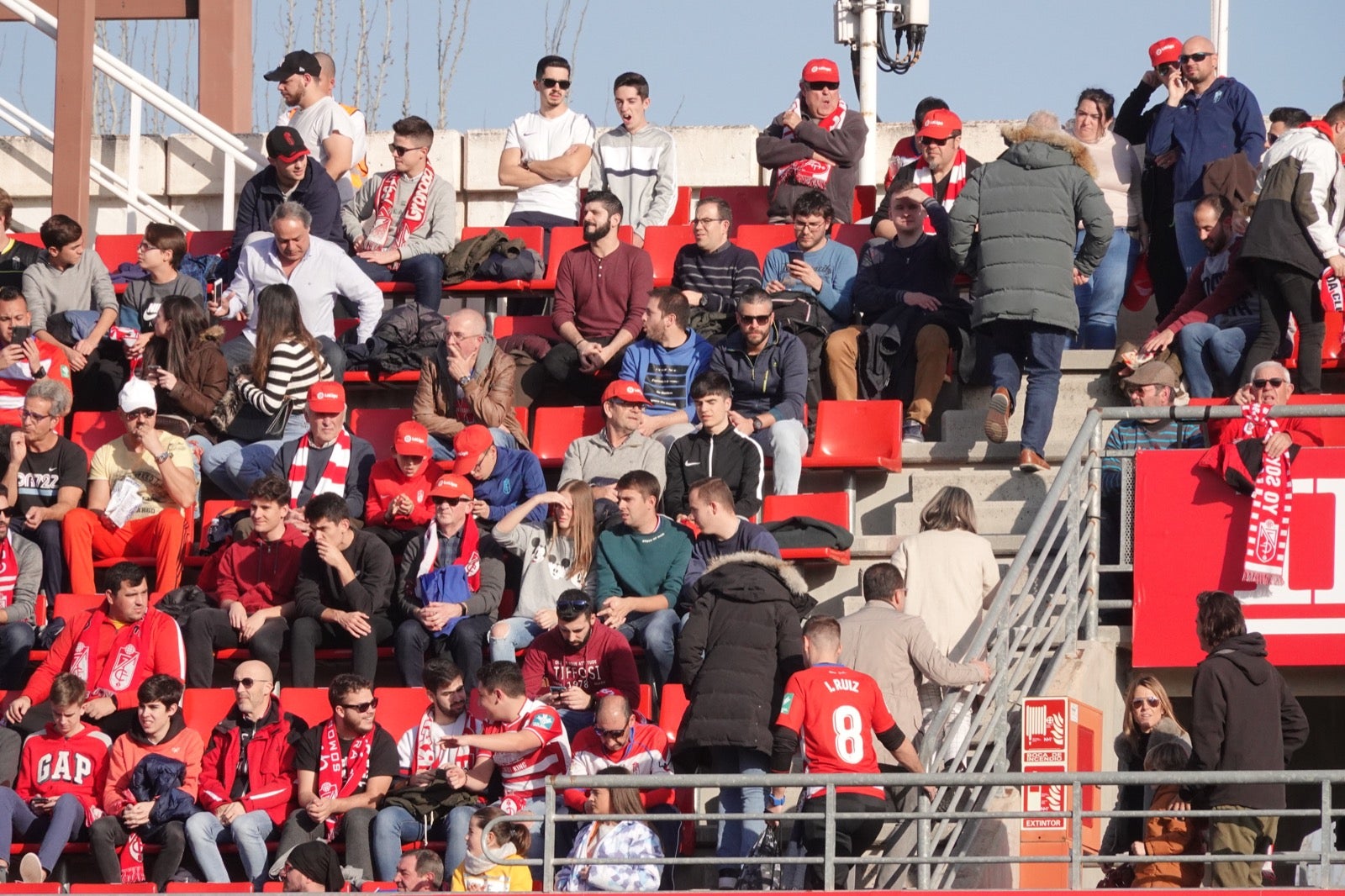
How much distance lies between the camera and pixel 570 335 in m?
12.1

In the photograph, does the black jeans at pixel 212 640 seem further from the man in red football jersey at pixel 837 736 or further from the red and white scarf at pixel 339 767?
the man in red football jersey at pixel 837 736

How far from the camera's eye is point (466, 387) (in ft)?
37.3

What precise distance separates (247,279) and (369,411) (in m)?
1.10

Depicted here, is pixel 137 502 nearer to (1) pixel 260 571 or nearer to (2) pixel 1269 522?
(1) pixel 260 571

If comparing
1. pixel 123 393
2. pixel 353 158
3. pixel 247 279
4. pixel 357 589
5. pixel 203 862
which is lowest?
pixel 203 862

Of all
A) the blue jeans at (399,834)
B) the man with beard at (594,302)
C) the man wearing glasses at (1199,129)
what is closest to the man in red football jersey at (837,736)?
the blue jeans at (399,834)

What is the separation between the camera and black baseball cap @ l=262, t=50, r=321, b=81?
13922mm

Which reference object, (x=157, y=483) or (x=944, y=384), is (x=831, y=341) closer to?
(x=944, y=384)

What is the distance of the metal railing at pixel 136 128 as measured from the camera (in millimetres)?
14320

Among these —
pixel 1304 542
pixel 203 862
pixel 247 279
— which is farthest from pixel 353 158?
pixel 1304 542

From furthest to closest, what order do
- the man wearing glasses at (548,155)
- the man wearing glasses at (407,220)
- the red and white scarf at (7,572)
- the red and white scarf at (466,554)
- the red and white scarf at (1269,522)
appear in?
the man wearing glasses at (548,155), the man wearing glasses at (407,220), the red and white scarf at (7,572), the red and white scarf at (466,554), the red and white scarf at (1269,522)

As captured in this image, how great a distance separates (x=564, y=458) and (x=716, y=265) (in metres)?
1.80

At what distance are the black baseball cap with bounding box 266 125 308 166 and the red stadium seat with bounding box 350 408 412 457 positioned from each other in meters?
1.68

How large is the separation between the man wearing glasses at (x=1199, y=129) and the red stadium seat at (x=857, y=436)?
6.72 feet
